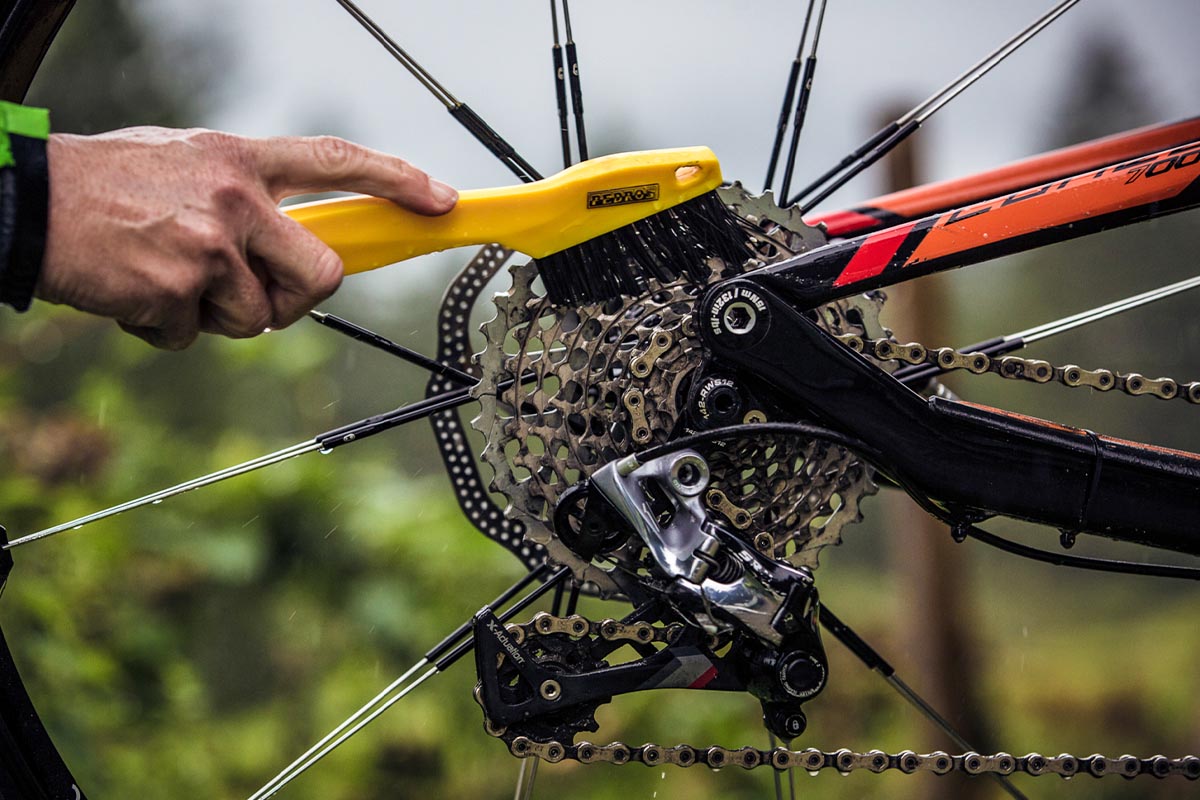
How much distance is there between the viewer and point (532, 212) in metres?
0.70

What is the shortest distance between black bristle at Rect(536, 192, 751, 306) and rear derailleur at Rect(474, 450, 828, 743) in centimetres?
14

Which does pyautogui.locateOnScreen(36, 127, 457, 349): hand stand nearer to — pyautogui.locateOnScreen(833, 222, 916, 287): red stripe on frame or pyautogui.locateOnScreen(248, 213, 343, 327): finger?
pyautogui.locateOnScreen(248, 213, 343, 327): finger

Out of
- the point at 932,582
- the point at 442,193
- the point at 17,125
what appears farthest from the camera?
the point at 932,582

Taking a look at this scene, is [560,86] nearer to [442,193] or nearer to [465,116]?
[465,116]

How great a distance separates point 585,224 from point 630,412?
0.47ft

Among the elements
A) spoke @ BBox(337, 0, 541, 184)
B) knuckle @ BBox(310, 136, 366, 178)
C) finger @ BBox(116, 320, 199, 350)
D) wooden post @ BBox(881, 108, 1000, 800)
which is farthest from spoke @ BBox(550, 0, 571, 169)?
wooden post @ BBox(881, 108, 1000, 800)

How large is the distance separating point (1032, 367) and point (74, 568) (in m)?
1.72

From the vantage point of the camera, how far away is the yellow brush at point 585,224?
0.67 meters

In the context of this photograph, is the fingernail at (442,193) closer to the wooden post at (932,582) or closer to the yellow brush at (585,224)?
the yellow brush at (585,224)

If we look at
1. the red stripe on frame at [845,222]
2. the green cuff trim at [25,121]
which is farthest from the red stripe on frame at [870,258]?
the green cuff trim at [25,121]

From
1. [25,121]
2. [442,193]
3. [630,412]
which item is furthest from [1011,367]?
[25,121]

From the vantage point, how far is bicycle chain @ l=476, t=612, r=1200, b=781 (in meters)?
0.71

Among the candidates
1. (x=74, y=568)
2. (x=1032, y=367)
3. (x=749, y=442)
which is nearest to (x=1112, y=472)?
(x=1032, y=367)

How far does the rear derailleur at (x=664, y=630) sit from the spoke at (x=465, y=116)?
324 mm
